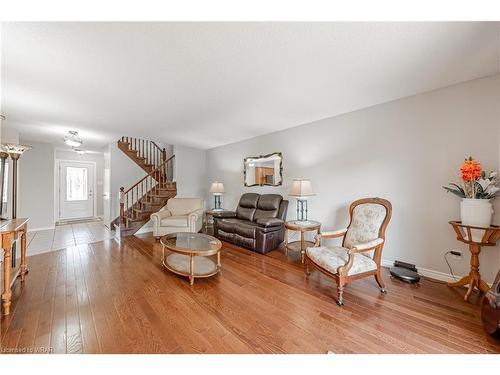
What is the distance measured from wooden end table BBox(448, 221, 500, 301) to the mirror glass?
2681mm

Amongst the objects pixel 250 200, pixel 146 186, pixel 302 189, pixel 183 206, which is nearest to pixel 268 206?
pixel 250 200

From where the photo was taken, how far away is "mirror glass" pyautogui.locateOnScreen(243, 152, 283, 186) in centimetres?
408

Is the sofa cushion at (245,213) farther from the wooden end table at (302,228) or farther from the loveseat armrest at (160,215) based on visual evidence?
the loveseat armrest at (160,215)

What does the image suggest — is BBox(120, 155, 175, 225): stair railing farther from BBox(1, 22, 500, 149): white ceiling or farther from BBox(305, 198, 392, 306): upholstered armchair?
BBox(305, 198, 392, 306): upholstered armchair

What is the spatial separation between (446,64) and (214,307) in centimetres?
323

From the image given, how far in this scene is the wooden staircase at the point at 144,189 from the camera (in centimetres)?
470

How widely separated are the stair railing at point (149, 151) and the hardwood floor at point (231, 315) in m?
3.92

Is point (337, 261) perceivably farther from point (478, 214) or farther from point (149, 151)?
point (149, 151)

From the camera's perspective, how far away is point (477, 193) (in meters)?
1.91

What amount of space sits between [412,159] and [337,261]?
173 centimetres

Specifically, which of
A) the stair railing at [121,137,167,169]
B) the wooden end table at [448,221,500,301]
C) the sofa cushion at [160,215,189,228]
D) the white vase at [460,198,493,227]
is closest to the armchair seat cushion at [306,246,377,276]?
the wooden end table at [448,221,500,301]

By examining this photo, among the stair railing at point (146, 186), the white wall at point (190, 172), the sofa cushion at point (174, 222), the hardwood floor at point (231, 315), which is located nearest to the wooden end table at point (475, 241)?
the hardwood floor at point (231, 315)
